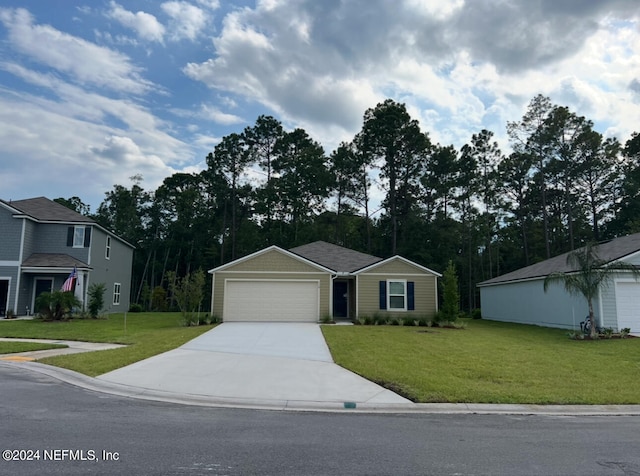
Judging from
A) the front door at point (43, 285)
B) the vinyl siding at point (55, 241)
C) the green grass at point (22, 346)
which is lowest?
the green grass at point (22, 346)

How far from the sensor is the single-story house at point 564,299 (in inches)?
728

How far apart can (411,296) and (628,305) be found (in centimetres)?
942

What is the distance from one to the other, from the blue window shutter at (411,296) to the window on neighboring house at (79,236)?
1868 cm

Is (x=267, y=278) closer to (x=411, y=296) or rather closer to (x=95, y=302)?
(x=411, y=296)

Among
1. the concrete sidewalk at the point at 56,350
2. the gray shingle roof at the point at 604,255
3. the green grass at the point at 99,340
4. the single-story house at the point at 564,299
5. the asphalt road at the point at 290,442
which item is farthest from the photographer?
the gray shingle roof at the point at 604,255

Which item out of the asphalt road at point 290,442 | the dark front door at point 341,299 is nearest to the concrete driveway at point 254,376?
the asphalt road at point 290,442

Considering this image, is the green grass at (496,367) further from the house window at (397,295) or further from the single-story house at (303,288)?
the house window at (397,295)

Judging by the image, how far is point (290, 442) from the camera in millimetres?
5207

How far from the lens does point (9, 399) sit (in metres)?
7.03

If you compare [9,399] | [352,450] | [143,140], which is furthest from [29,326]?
[352,450]

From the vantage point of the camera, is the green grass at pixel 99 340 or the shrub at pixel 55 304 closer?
the green grass at pixel 99 340

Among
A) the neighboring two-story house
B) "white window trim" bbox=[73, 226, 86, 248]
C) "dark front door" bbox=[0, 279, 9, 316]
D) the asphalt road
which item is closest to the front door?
the neighboring two-story house

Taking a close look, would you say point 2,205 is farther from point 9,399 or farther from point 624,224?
point 624,224

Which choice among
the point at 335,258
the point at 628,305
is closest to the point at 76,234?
the point at 335,258
